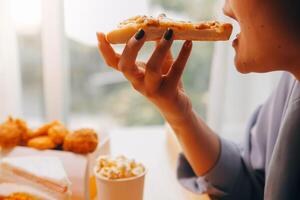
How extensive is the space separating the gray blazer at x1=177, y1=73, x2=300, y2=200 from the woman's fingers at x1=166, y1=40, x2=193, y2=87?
25 centimetres

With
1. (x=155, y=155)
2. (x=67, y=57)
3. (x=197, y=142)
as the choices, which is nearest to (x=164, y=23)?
(x=197, y=142)

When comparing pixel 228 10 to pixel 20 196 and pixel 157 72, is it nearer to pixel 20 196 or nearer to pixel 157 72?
pixel 157 72

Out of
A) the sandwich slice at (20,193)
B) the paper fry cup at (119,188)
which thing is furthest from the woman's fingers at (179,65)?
the sandwich slice at (20,193)

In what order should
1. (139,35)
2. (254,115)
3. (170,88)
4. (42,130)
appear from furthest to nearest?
(254,115) < (42,130) < (170,88) < (139,35)

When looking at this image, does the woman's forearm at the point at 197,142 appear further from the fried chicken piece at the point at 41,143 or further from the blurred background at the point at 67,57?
the blurred background at the point at 67,57

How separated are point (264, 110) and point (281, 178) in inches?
10.4

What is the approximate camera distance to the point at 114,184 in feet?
2.60

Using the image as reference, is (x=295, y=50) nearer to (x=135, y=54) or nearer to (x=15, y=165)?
(x=135, y=54)

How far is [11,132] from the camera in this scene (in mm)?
899

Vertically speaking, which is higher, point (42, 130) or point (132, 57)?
point (132, 57)

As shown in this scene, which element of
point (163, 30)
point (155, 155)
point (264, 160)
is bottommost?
point (155, 155)

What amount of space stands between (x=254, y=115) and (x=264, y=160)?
144mm

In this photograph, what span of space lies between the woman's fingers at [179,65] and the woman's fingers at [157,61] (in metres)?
0.03

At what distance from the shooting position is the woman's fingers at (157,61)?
76cm
